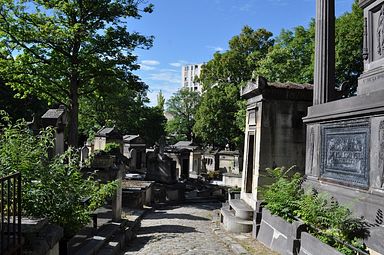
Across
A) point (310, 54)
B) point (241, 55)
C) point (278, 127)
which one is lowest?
point (278, 127)

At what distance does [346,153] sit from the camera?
22.0 ft

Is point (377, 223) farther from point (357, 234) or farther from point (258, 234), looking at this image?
point (258, 234)

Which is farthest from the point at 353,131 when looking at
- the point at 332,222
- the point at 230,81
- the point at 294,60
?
the point at 230,81

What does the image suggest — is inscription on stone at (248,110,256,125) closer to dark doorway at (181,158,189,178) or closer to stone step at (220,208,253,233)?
stone step at (220,208,253,233)

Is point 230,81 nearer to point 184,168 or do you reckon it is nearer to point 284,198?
point 184,168

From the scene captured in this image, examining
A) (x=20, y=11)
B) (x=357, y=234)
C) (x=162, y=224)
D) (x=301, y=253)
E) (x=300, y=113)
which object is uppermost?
(x=20, y=11)

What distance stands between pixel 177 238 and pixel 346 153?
14.7 ft

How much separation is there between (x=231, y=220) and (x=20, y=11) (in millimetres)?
13218

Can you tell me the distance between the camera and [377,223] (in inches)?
210

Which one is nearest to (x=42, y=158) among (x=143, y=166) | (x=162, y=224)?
(x=162, y=224)

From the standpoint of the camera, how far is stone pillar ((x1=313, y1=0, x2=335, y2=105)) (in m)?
8.94

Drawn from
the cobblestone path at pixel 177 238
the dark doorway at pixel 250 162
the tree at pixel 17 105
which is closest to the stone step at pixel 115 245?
the cobblestone path at pixel 177 238

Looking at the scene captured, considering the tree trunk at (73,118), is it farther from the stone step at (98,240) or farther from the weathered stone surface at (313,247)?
the weathered stone surface at (313,247)

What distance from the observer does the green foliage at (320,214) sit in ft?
17.6
